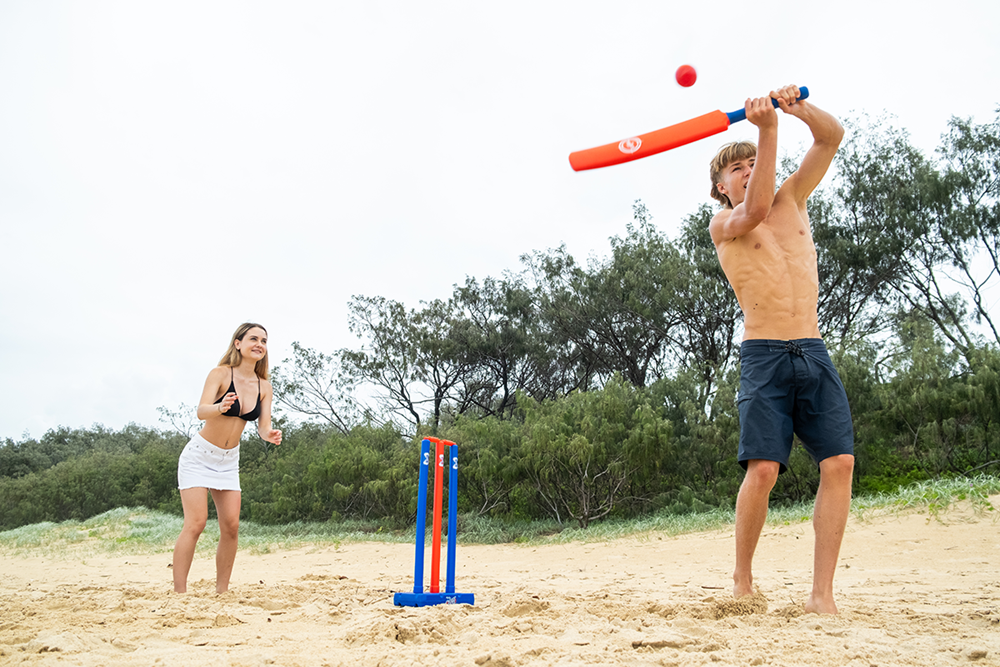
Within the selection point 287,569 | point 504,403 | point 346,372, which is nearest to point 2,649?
point 287,569

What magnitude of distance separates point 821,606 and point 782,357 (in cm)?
92

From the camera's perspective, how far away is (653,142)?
124 inches

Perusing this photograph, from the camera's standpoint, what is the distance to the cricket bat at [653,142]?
307 centimetres

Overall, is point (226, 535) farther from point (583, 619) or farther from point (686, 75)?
point (686, 75)

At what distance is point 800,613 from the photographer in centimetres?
254

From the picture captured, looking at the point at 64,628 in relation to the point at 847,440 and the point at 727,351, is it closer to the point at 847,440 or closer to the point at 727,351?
the point at 847,440

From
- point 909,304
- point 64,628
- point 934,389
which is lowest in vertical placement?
point 64,628

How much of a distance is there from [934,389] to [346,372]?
14835mm

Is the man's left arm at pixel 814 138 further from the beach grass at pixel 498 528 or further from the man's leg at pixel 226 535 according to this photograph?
the beach grass at pixel 498 528

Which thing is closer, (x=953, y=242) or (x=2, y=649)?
(x=2, y=649)

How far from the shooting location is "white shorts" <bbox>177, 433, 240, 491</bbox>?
399cm

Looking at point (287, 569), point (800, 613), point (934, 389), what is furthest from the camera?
point (934, 389)

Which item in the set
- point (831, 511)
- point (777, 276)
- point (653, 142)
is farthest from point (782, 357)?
point (653, 142)

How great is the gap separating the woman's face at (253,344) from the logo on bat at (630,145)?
8.11ft
